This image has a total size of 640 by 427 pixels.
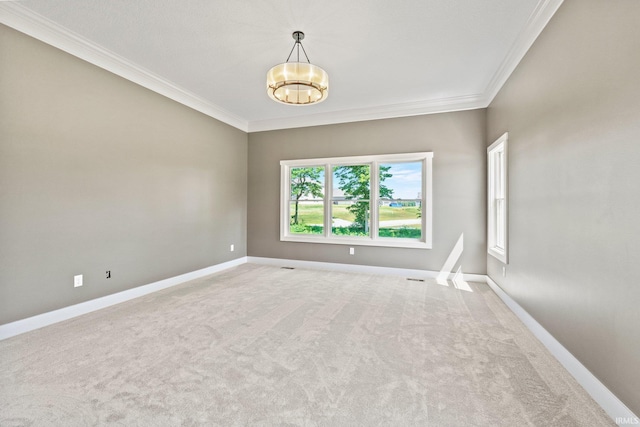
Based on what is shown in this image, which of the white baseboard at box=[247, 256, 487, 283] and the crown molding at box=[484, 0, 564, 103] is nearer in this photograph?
the crown molding at box=[484, 0, 564, 103]

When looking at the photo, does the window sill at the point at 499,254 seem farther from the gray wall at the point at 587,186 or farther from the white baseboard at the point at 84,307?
the white baseboard at the point at 84,307

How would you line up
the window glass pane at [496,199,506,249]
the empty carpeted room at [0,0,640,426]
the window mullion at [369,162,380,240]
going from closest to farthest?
1. the empty carpeted room at [0,0,640,426]
2. the window glass pane at [496,199,506,249]
3. the window mullion at [369,162,380,240]

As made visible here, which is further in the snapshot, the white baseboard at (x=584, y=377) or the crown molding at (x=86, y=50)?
the crown molding at (x=86, y=50)

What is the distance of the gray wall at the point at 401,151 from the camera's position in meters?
4.44

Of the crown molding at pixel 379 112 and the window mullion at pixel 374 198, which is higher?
the crown molding at pixel 379 112

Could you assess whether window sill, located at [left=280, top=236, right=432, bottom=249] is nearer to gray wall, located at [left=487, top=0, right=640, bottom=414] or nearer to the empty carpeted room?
the empty carpeted room

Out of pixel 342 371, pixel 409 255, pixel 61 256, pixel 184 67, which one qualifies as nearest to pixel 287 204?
pixel 409 255

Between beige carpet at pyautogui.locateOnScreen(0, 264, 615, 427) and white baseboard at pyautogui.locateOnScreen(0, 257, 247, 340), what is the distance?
117mm

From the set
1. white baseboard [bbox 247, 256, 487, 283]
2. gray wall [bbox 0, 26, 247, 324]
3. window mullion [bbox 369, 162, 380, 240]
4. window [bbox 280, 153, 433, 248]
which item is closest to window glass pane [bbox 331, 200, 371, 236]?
window [bbox 280, 153, 433, 248]

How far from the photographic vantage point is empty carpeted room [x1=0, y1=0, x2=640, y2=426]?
1.66 metres

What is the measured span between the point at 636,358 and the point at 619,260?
50 centimetres

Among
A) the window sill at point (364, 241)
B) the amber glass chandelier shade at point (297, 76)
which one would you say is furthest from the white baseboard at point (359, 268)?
the amber glass chandelier shade at point (297, 76)

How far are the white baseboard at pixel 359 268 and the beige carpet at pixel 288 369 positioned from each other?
1.25 metres

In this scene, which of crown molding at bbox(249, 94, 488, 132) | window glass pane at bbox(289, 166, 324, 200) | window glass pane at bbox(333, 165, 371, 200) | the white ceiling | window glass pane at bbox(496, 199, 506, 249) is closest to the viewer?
the white ceiling
